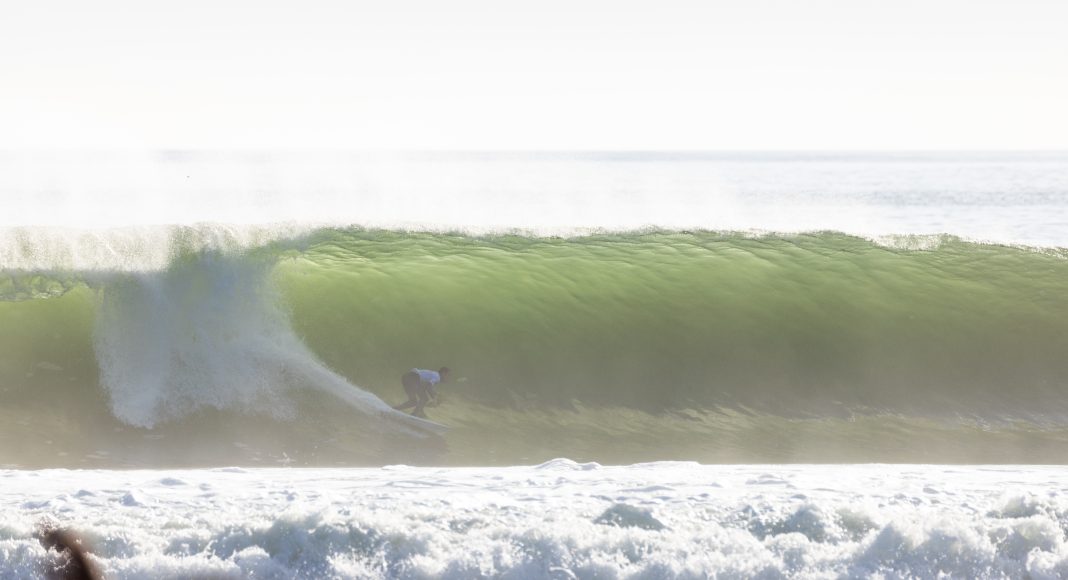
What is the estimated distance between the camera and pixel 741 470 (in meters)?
7.80

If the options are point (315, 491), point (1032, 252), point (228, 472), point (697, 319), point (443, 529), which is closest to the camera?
point (443, 529)

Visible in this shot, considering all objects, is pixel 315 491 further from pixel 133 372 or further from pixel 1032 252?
pixel 1032 252

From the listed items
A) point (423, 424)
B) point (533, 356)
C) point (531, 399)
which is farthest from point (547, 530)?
point (533, 356)

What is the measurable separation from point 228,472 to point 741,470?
11.9 ft

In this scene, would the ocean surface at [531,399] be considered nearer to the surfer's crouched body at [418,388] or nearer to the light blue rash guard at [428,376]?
the surfer's crouched body at [418,388]

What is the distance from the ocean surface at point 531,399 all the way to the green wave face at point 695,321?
4 cm

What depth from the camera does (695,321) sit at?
12.2 m

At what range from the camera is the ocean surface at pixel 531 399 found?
596cm

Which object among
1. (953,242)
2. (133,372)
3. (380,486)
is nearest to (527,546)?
(380,486)

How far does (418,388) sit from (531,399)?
1135 mm

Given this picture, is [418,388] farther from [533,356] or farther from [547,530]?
[547,530]

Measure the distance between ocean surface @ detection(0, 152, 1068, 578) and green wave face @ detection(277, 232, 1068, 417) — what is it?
42 millimetres

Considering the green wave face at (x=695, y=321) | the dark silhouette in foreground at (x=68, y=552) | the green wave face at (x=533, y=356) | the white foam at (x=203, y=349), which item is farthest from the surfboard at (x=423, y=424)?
the dark silhouette in foreground at (x=68, y=552)

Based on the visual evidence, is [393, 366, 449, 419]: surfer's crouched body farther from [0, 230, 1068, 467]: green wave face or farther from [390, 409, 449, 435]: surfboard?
[0, 230, 1068, 467]: green wave face
